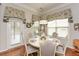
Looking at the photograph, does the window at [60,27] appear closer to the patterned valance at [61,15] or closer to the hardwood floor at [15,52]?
the patterned valance at [61,15]

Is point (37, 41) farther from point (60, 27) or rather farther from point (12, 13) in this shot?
point (12, 13)

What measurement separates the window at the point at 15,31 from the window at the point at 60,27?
0.41m

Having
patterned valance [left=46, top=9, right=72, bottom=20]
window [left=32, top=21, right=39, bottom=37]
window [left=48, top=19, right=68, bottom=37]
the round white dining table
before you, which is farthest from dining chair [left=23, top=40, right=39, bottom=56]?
patterned valance [left=46, top=9, right=72, bottom=20]

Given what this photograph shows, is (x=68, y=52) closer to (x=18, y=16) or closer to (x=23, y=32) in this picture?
(x=23, y=32)

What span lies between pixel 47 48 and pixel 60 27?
1.09ft

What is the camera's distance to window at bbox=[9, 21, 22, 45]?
4.49 ft

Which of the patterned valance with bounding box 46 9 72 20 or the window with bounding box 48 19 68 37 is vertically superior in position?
the patterned valance with bounding box 46 9 72 20

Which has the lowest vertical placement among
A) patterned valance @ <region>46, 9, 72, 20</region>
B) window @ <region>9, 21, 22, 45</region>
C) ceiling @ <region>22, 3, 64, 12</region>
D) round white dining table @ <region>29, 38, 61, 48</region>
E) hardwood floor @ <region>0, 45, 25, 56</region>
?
hardwood floor @ <region>0, 45, 25, 56</region>

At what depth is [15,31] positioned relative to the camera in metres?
1.38

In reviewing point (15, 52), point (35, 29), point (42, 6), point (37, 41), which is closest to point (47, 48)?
point (37, 41)

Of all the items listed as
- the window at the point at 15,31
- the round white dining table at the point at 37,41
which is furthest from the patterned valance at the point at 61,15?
the window at the point at 15,31

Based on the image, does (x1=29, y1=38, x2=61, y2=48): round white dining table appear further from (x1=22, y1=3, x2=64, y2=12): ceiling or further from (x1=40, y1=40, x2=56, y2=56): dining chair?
(x1=22, y1=3, x2=64, y2=12): ceiling

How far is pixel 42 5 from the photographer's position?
4.68ft

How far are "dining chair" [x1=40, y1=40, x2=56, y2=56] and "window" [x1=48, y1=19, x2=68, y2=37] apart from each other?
0.12 meters
